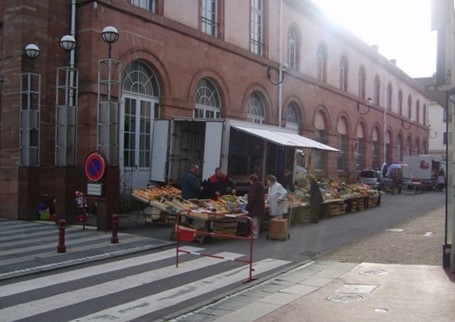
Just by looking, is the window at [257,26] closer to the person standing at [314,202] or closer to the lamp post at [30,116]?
the person standing at [314,202]

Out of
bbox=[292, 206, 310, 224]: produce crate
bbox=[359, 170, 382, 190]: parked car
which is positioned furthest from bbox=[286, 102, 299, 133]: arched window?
bbox=[292, 206, 310, 224]: produce crate

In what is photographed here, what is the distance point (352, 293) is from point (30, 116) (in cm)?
1112

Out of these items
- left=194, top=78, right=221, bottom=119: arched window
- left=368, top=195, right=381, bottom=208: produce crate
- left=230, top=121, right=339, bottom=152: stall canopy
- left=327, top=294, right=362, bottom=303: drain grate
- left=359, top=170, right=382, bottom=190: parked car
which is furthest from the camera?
left=359, top=170, right=382, bottom=190: parked car

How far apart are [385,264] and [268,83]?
17.1m

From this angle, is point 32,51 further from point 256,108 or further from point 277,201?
point 256,108

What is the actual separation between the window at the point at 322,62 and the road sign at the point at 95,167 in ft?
68.4

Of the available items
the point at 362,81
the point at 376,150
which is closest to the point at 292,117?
the point at 362,81

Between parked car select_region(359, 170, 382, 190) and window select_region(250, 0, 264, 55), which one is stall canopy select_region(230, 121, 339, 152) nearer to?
window select_region(250, 0, 264, 55)

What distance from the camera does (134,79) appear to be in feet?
58.6

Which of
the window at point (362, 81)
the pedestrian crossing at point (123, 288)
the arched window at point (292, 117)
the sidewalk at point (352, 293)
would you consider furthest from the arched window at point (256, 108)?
the window at point (362, 81)

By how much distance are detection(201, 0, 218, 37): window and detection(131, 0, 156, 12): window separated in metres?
2.96

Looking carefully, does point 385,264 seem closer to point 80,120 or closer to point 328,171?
point 80,120

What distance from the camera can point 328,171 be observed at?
31953mm

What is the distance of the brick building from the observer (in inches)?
586
